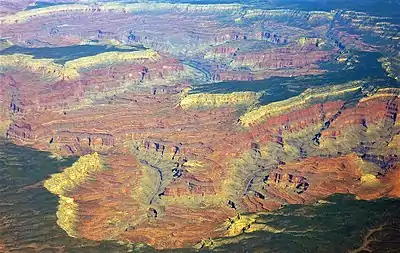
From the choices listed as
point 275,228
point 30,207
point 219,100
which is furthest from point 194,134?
point 275,228

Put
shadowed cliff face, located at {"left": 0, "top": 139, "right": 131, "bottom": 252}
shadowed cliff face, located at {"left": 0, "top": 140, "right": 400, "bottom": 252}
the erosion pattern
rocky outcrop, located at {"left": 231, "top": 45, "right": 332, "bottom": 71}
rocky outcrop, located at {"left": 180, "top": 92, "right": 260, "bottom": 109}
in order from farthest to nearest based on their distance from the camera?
rocky outcrop, located at {"left": 231, "top": 45, "right": 332, "bottom": 71}
rocky outcrop, located at {"left": 180, "top": 92, "right": 260, "bottom": 109}
the erosion pattern
shadowed cliff face, located at {"left": 0, "top": 139, "right": 131, "bottom": 252}
shadowed cliff face, located at {"left": 0, "top": 140, "right": 400, "bottom": 252}

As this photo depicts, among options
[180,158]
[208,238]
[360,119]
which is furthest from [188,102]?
[208,238]

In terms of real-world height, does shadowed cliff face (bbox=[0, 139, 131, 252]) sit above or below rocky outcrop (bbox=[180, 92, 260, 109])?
below

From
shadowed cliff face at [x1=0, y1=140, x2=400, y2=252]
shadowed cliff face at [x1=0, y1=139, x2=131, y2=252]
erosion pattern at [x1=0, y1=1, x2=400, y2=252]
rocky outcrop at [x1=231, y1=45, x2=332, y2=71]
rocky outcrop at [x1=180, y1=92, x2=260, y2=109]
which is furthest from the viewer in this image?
rocky outcrop at [x1=231, y1=45, x2=332, y2=71]

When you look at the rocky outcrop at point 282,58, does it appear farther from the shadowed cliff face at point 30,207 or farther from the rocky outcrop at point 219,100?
the shadowed cliff face at point 30,207

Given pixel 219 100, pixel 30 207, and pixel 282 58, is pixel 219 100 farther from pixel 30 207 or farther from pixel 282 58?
pixel 30 207

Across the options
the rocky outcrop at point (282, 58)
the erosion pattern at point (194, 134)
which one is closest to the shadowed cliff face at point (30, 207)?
the erosion pattern at point (194, 134)

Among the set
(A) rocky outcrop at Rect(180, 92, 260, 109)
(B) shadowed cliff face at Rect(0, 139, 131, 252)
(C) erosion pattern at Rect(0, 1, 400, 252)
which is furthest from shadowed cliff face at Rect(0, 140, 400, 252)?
(A) rocky outcrop at Rect(180, 92, 260, 109)

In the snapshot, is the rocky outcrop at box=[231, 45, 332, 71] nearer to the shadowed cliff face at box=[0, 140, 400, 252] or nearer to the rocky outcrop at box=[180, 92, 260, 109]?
the rocky outcrop at box=[180, 92, 260, 109]
